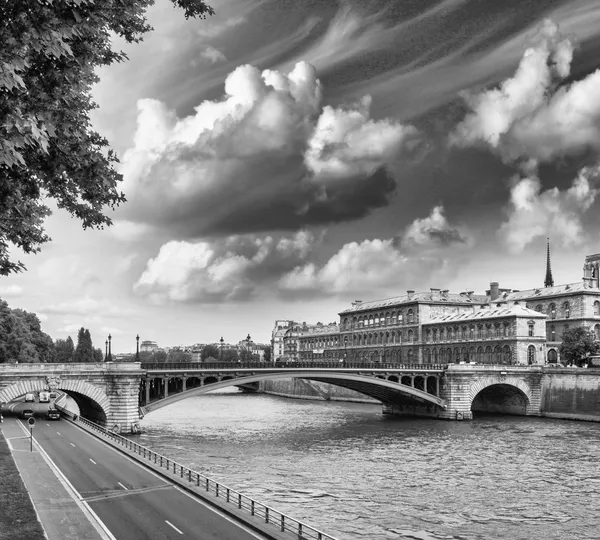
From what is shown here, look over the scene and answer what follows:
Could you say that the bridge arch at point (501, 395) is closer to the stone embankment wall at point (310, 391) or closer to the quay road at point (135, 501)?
the stone embankment wall at point (310, 391)

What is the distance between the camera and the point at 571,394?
88.8 meters

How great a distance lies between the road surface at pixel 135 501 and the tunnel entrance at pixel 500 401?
62273 millimetres

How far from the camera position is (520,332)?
112m

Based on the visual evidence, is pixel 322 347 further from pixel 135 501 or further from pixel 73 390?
pixel 135 501

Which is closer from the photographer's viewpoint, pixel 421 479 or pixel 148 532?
pixel 148 532

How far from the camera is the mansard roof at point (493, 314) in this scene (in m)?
113

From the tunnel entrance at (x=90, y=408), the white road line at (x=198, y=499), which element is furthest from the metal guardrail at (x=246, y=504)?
the tunnel entrance at (x=90, y=408)

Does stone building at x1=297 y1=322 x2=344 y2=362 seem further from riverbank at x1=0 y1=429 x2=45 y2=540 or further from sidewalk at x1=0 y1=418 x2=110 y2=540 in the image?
riverbank at x1=0 y1=429 x2=45 y2=540

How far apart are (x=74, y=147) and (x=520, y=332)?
341ft

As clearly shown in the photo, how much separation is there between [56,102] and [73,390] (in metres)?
55.2

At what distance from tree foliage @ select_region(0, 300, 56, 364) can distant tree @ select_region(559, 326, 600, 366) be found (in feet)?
267

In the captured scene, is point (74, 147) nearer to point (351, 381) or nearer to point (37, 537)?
point (37, 537)

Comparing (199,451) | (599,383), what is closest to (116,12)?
(199,451)

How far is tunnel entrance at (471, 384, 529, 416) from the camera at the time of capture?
94750 mm
